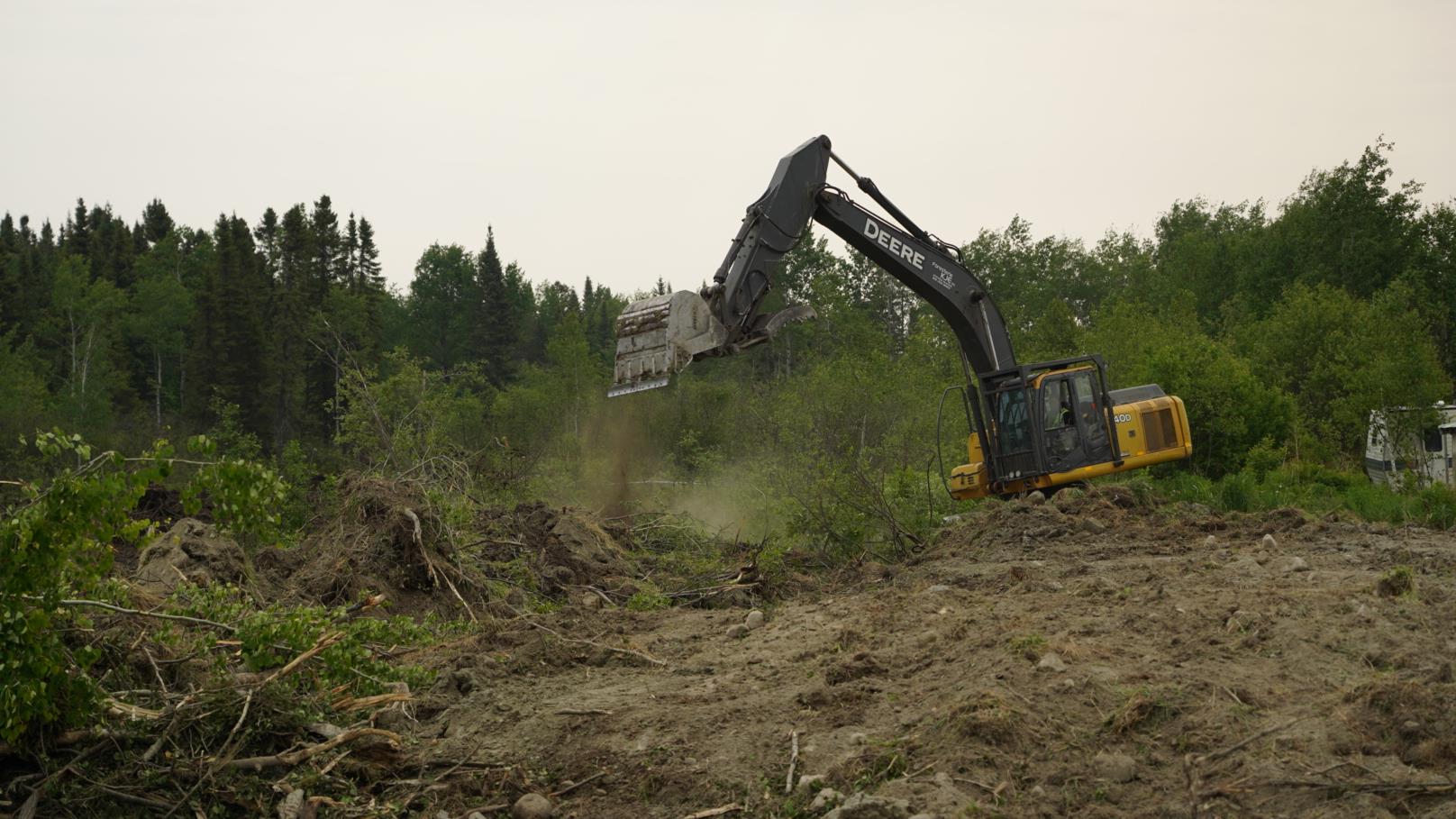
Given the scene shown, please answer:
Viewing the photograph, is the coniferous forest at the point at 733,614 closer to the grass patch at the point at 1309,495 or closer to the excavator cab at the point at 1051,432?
the grass patch at the point at 1309,495

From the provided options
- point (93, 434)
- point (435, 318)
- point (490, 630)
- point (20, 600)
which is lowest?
point (490, 630)

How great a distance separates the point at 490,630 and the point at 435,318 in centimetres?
6933

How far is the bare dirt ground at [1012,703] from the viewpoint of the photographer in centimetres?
567

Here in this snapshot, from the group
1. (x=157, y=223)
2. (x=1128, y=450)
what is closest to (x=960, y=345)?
(x=1128, y=450)

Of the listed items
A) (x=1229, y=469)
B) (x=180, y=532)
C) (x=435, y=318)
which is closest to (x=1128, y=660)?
(x=180, y=532)

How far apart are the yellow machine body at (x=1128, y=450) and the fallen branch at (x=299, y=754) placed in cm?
1060

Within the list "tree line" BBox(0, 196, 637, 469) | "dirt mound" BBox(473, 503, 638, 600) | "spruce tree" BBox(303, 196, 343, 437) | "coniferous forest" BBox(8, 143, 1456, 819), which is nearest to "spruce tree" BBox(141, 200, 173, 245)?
"tree line" BBox(0, 196, 637, 469)

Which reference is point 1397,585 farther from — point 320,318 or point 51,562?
point 320,318

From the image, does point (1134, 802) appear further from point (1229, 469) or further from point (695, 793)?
point (1229, 469)

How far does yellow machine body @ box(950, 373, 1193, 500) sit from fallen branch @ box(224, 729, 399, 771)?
10.6 metres

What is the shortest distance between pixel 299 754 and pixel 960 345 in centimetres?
1166

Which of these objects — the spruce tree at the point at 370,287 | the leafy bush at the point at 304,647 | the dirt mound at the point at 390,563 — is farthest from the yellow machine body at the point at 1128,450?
the spruce tree at the point at 370,287

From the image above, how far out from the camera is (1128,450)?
16.2 metres

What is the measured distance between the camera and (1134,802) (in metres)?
5.56
